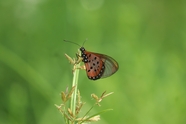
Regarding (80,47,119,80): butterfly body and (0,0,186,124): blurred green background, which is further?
(0,0,186,124): blurred green background

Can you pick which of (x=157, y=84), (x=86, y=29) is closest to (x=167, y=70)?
(x=157, y=84)

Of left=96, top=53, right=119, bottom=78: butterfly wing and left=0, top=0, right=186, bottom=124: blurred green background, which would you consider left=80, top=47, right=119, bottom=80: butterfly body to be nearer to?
left=96, top=53, right=119, bottom=78: butterfly wing

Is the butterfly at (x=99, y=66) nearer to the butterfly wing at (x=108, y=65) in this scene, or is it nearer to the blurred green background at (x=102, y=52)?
the butterfly wing at (x=108, y=65)

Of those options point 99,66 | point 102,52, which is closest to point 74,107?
point 99,66

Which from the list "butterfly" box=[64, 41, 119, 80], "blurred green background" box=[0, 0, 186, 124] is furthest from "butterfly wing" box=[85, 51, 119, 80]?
"blurred green background" box=[0, 0, 186, 124]

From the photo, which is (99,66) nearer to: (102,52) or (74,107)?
(74,107)

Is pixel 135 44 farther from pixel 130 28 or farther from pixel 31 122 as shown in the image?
pixel 31 122

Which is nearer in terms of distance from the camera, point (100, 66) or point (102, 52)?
point (100, 66)

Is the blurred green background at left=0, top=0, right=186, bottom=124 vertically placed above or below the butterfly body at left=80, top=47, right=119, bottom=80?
above
